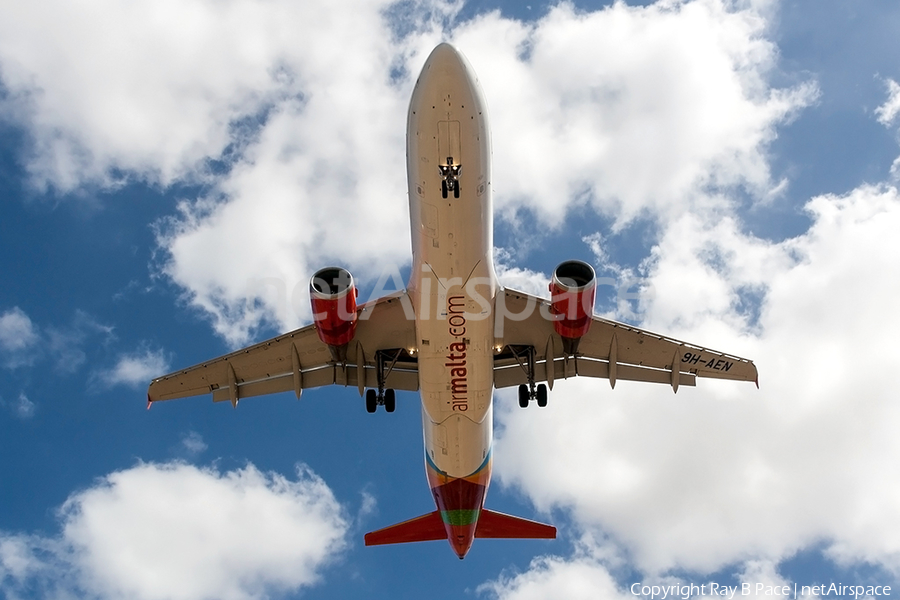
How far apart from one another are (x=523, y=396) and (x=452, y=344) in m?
4.85

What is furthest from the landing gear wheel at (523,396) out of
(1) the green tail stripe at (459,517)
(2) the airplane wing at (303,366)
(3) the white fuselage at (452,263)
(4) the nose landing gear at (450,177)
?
(4) the nose landing gear at (450,177)

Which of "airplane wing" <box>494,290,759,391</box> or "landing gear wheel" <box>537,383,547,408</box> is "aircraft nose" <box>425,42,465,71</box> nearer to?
"airplane wing" <box>494,290,759,391</box>

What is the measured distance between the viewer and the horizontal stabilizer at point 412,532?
27.4 meters

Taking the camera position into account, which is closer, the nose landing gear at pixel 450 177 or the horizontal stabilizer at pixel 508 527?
the nose landing gear at pixel 450 177

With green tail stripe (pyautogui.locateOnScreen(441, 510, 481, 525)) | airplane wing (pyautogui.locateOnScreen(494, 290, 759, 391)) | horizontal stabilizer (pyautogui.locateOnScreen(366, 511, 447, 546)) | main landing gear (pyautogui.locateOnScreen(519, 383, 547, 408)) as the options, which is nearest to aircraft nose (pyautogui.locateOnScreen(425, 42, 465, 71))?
airplane wing (pyautogui.locateOnScreen(494, 290, 759, 391))

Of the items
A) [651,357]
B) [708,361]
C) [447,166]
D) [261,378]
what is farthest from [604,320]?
[261,378]

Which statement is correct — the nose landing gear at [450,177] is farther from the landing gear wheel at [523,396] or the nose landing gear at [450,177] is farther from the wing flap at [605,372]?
the wing flap at [605,372]

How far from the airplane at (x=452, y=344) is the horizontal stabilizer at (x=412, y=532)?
4 centimetres

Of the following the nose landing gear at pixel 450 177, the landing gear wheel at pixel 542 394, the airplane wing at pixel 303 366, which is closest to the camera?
the nose landing gear at pixel 450 177

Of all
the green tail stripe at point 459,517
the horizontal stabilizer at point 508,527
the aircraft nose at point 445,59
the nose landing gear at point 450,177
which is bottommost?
the green tail stripe at point 459,517

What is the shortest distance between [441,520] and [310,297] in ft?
35.2

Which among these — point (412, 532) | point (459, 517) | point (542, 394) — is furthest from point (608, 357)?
point (412, 532)

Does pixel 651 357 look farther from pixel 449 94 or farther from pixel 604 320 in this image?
pixel 449 94

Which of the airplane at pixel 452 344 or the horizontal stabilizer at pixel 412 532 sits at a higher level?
the airplane at pixel 452 344
